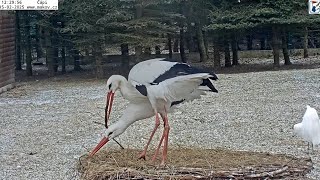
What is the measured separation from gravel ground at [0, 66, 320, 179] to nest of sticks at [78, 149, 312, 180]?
0.48 metres

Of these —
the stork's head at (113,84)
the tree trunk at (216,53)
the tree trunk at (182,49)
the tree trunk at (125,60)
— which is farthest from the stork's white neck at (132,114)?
the tree trunk at (182,49)

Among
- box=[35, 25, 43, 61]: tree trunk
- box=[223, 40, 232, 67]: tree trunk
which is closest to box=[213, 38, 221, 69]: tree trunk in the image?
box=[223, 40, 232, 67]: tree trunk

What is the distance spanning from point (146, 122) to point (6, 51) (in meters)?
6.64

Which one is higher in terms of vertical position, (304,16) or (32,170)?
(304,16)

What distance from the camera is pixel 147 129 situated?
820 cm

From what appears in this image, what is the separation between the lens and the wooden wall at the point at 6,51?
1396cm

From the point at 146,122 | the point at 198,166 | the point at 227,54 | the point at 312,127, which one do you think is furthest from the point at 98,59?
the point at 198,166

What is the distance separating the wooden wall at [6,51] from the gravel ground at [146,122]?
0.55 metres

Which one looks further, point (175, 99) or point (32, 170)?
point (32, 170)

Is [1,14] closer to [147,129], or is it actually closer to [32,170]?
[147,129]

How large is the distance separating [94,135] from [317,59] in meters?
12.8

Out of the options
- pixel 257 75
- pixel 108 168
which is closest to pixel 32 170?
pixel 108 168

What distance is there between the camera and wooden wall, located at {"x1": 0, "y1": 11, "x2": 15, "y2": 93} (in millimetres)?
13961

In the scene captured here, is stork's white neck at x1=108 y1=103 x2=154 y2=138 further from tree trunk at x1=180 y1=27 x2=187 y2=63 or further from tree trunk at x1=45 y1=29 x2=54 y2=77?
tree trunk at x1=180 y1=27 x2=187 y2=63
